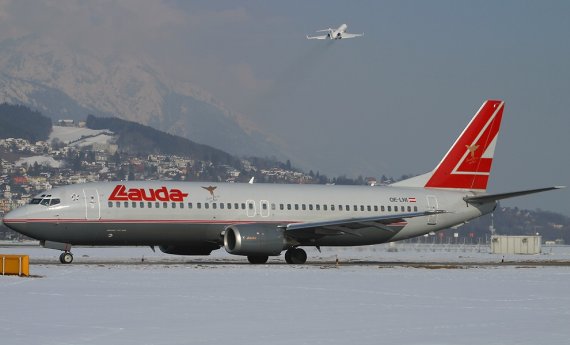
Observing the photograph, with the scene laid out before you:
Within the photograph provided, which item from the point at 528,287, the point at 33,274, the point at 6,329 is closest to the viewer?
the point at 6,329

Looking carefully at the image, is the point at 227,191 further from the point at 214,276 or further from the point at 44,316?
the point at 44,316

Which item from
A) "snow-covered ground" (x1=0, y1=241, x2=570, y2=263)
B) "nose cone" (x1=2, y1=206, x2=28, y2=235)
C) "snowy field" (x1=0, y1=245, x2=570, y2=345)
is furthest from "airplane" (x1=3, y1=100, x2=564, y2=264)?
"snowy field" (x1=0, y1=245, x2=570, y2=345)

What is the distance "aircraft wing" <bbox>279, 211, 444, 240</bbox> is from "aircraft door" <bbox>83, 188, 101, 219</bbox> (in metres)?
9.38

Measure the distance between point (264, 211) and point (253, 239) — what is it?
3673 mm

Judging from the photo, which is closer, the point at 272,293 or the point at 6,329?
the point at 6,329

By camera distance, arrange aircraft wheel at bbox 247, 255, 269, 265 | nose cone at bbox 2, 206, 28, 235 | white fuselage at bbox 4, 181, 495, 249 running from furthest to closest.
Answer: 1. aircraft wheel at bbox 247, 255, 269, 265
2. white fuselage at bbox 4, 181, 495, 249
3. nose cone at bbox 2, 206, 28, 235

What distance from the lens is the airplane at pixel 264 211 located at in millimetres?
52219

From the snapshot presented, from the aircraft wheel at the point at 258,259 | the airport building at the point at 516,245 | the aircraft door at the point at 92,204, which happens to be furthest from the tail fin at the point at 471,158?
the airport building at the point at 516,245

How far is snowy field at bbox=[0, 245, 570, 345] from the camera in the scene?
880 inches

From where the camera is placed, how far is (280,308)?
28312 millimetres

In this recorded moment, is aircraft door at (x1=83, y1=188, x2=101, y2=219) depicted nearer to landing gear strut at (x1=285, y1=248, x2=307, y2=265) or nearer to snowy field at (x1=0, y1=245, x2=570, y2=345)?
snowy field at (x1=0, y1=245, x2=570, y2=345)

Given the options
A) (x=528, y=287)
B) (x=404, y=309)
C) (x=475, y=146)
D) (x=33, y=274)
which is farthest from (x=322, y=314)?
(x=475, y=146)

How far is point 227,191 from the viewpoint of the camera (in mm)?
55781

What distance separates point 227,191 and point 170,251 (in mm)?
A: 4373
